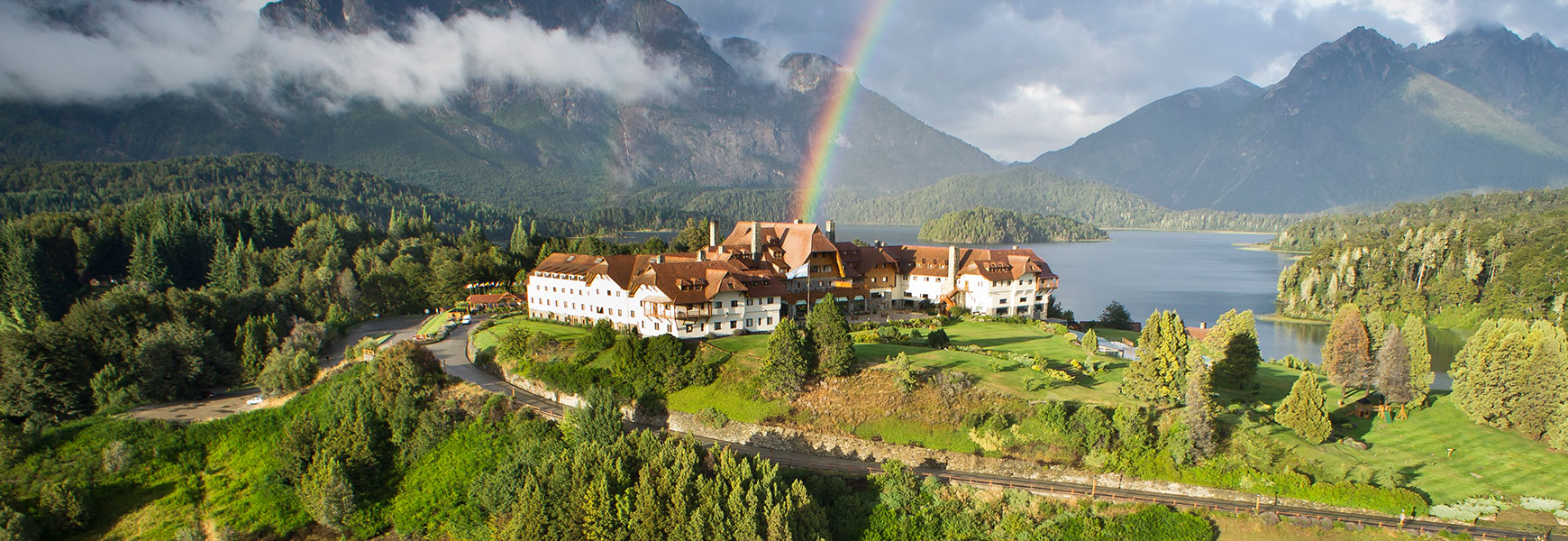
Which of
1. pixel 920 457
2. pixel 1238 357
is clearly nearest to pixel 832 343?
pixel 920 457

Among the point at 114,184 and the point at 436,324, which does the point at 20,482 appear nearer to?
the point at 436,324

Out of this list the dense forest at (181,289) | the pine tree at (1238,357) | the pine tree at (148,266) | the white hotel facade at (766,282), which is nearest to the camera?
the pine tree at (1238,357)

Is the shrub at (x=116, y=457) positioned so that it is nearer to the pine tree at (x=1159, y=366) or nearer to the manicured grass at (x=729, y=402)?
the manicured grass at (x=729, y=402)

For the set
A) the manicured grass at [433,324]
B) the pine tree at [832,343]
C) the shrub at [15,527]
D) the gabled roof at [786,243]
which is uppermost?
the gabled roof at [786,243]

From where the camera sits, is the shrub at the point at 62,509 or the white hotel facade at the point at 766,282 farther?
the white hotel facade at the point at 766,282

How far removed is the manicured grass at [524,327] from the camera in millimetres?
57094

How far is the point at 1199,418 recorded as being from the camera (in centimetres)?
3819

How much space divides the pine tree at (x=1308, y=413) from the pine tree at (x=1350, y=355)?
9191 mm

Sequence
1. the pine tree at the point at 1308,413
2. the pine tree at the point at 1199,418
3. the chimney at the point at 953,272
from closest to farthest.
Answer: the pine tree at the point at 1199,418 < the pine tree at the point at 1308,413 < the chimney at the point at 953,272

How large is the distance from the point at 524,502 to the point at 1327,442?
4058 centimetres

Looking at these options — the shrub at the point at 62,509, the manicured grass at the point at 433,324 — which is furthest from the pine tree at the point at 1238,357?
the shrub at the point at 62,509

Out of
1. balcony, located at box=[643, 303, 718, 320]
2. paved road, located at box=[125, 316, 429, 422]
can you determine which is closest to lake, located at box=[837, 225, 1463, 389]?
balcony, located at box=[643, 303, 718, 320]

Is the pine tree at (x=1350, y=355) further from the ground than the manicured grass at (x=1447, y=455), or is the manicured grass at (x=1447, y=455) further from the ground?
the pine tree at (x=1350, y=355)

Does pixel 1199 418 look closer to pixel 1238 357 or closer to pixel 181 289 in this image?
pixel 1238 357
